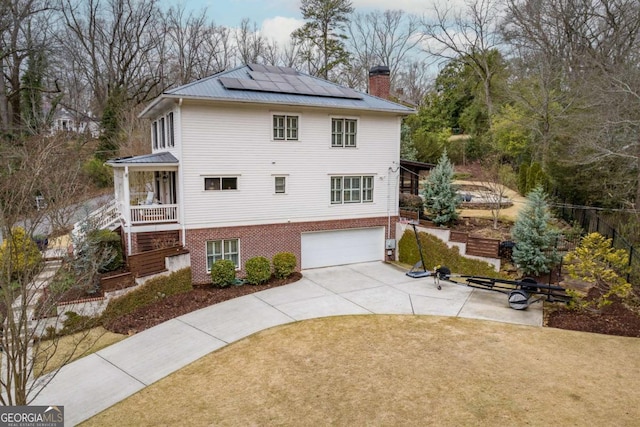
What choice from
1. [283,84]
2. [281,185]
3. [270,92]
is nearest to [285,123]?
[270,92]

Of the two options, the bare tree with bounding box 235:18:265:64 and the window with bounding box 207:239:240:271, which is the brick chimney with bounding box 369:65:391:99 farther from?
the bare tree with bounding box 235:18:265:64

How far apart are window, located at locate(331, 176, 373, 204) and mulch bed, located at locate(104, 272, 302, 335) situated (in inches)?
169

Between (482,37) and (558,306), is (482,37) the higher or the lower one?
the higher one

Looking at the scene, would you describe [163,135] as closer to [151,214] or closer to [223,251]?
[151,214]

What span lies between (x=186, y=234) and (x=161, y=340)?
489cm

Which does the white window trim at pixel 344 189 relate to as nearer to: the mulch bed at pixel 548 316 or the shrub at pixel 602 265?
the mulch bed at pixel 548 316

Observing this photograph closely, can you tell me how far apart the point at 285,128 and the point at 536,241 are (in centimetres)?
1047

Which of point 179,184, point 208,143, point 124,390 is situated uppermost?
point 208,143

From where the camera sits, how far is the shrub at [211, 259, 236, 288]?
607 inches

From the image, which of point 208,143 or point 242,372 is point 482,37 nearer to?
point 208,143

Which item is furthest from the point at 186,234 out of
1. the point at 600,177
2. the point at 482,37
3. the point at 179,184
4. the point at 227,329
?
the point at 482,37

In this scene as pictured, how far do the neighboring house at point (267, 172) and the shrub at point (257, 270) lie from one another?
2.88 feet

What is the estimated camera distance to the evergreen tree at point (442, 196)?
19453 mm

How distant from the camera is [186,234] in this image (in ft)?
51.1
